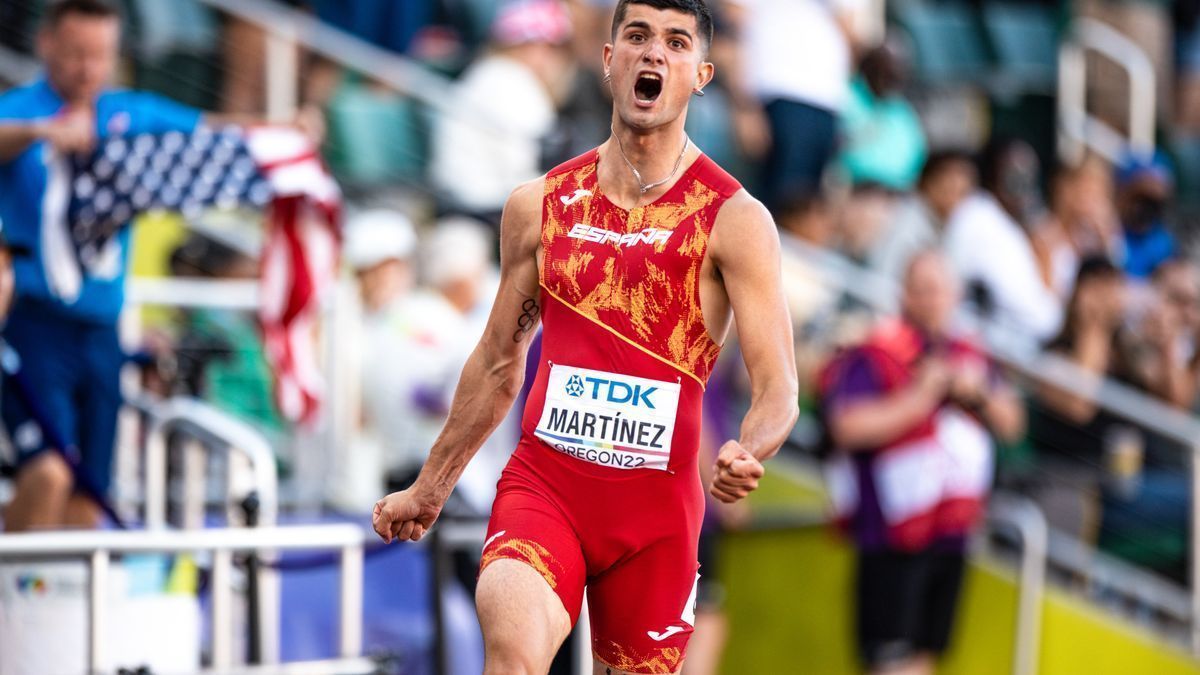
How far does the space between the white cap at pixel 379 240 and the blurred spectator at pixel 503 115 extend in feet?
2.28

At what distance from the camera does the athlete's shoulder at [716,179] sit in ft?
17.7

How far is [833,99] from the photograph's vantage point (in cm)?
1230

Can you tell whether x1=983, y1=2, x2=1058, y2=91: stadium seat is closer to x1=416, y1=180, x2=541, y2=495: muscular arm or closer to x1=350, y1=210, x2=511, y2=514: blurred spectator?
x1=350, y1=210, x2=511, y2=514: blurred spectator

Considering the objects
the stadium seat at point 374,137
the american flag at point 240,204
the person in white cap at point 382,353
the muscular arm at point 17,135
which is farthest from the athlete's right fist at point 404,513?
the stadium seat at point 374,137

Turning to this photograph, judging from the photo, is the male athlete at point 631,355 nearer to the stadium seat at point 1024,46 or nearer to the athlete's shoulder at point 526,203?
the athlete's shoulder at point 526,203

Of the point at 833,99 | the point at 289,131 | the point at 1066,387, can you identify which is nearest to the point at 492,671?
the point at 289,131

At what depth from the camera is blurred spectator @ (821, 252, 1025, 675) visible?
9.39 meters

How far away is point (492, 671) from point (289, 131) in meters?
4.22

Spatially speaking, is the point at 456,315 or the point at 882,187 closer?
the point at 456,315

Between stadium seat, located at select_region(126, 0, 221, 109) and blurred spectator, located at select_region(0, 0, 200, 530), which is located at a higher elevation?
stadium seat, located at select_region(126, 0, 221, 109)

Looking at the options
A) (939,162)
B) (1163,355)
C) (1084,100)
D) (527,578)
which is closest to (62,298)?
(527,578)

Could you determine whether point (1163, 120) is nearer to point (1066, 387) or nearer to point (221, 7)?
point (1066, 387)

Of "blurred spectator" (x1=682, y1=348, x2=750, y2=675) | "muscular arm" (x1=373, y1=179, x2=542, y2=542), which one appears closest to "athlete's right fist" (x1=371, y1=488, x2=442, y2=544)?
"muscular arm" (x1=373, y1=179, x2=542, y2=542)

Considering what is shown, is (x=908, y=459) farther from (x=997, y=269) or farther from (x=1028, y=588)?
(x=997, y=269)
